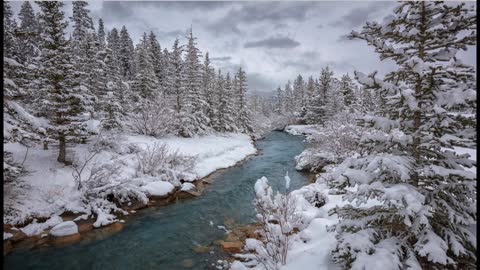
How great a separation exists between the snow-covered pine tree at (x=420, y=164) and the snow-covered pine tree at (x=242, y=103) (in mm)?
40890

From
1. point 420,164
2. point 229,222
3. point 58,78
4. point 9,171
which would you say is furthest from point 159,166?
point 420,164

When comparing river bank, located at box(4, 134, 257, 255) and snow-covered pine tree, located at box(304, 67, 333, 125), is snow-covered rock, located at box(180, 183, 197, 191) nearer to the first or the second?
river bank, located at box(4, 134, 257, 255)

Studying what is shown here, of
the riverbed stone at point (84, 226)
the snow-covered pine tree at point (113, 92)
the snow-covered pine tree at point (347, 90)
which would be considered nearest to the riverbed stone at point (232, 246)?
the riverbed stone at point (84, 226)

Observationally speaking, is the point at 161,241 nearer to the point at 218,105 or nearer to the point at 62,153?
the point at 62,153

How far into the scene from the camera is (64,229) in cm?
1094

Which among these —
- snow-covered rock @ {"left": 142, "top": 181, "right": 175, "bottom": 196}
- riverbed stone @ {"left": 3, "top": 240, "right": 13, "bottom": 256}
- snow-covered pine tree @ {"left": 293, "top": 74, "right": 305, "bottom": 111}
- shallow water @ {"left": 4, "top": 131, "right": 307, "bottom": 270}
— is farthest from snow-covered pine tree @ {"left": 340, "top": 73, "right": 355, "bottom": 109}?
riverbed stone @ {"left": 3, "top": 240, "right": 13, "bottom": 256}

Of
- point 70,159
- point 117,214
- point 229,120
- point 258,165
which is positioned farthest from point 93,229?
point 229,120

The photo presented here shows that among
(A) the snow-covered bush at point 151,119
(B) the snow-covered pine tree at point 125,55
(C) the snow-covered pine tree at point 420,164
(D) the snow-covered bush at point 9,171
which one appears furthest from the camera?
(B) the snow-covered pine tree at point 125,55

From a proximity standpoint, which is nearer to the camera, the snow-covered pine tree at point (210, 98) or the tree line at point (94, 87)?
the tree line at point (94, 87)

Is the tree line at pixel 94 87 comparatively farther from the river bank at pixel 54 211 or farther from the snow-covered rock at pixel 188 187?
the snow-covered rock at pixel 188 187

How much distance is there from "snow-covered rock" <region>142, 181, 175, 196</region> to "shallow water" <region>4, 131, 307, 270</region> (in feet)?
3.69

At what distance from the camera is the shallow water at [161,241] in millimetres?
9281

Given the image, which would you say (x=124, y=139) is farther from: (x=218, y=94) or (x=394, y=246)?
(x=218, y=94)

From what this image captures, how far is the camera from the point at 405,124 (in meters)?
5.50
